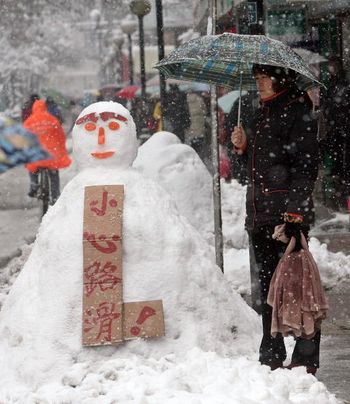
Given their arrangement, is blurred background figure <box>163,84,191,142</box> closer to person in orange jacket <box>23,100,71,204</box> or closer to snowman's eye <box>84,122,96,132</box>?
person in orange jacket <box>23,100,71,204</box>

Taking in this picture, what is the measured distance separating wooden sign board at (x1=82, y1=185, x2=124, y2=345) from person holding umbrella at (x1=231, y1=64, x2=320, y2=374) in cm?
86

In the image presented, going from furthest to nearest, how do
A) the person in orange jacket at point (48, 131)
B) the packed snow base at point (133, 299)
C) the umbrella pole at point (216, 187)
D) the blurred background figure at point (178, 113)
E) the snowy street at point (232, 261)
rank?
the blurred background figure at point (178, 113)
the person in orange jacket at point (48, 131)
the umbrella pole at point (216, 187)
the snowy street at point (232, 261)
the packed snow base at point (133, 299)

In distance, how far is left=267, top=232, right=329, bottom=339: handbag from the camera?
6.02 meters

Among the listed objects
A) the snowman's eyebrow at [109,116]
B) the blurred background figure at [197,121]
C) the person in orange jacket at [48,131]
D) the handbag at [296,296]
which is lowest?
the blurred background figure at [197,121]

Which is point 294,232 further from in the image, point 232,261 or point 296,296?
point 232,261

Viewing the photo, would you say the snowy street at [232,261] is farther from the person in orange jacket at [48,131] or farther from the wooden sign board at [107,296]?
the person in orange jacket at [48,131]

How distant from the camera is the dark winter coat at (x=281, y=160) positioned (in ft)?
19.9

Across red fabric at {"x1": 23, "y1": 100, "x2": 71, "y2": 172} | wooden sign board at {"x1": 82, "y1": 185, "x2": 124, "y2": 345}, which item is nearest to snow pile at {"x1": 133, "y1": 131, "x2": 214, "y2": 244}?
red fabric at {"x1": 23, "y1": 100, "x2": 71, "y2": 172}

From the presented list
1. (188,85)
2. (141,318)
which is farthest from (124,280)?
(188,85)

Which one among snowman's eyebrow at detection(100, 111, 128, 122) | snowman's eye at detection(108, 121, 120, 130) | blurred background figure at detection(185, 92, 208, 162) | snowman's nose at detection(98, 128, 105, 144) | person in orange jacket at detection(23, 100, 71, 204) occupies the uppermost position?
snowman's eyebrow at detection(100, 111, 128, 122)

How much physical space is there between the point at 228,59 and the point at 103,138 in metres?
0.97

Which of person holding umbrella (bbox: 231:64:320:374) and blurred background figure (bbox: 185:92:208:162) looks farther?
blurred background figure (bbox: 185:92:208:162)

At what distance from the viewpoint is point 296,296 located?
605cm

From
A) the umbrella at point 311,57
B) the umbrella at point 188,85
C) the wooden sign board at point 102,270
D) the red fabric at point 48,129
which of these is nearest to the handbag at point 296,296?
the wooden sign board at point 102,270
